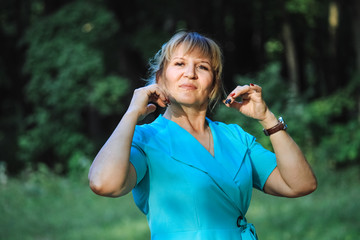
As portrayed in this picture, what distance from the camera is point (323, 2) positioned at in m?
17.3

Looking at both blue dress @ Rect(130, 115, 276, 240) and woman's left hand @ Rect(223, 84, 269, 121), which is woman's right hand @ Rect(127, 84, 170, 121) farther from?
woman's left hand @ Rect(223, 84, 269, 121)

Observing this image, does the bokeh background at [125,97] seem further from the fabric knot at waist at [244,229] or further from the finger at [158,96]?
the finger at [158,96]

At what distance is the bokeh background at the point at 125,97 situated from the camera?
7.95 meters

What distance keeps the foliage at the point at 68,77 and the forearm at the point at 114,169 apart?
1169cm

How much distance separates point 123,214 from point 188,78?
648 centimetres

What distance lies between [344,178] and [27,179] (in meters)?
7.15

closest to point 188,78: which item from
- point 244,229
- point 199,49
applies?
point 199,49

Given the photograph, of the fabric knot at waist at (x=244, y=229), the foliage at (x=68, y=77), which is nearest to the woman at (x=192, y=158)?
the fabric knot at waist at (x=244, y=229)

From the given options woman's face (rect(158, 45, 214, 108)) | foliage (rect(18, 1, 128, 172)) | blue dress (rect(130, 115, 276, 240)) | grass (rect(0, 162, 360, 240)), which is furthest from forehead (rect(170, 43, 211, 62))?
foliage (rect(18, 1, 128, 172))

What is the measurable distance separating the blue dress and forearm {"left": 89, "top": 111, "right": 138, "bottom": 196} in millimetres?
73

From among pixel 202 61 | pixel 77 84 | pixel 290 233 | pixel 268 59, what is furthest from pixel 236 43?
pixel 202 61

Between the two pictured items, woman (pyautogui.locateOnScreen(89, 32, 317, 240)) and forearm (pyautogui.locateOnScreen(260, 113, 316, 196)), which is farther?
forearm (pyautogui.locateOnScreen(260, 113, 316, 196))

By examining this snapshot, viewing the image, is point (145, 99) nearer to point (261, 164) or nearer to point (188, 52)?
point (188, 52)

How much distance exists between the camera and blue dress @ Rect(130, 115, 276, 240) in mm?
2061
